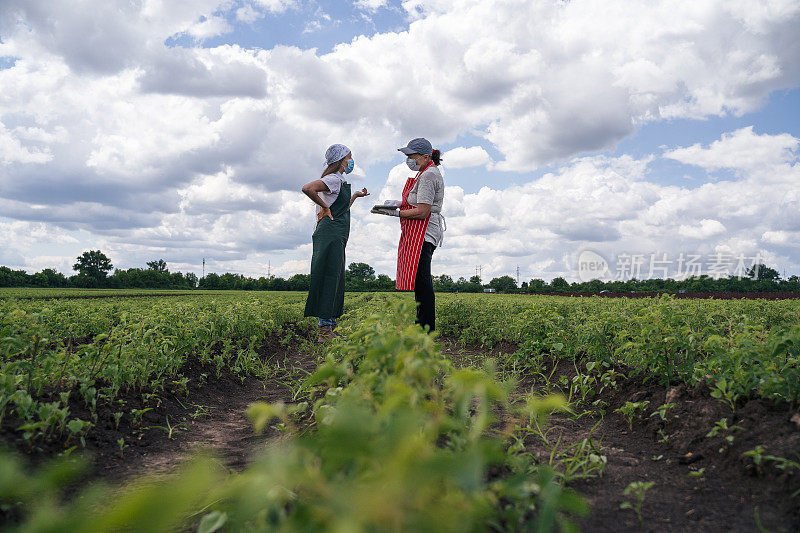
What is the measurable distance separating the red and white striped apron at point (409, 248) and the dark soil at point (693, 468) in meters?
2.87

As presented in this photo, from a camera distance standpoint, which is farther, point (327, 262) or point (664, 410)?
point (327, 262)

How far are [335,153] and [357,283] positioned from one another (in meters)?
37.4

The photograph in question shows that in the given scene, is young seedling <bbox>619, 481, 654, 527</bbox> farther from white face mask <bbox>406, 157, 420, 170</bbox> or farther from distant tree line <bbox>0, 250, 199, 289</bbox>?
distant tree line <bbox>0, 250, 199, 289</bbox>

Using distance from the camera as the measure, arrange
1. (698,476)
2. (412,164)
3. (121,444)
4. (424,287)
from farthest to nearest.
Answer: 1. (412,164)
2. (424,287)
3. (121,444)
4. (698,476)

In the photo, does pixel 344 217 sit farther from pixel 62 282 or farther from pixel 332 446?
pixel 62 282

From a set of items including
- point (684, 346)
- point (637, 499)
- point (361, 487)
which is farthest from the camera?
point (684, 346)

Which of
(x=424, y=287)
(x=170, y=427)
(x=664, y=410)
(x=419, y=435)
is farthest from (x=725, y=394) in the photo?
(x=170, y=427)

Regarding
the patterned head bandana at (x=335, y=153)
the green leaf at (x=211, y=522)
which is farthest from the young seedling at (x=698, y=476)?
the patterned head bandana at (x=335, y=153)

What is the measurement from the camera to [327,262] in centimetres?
728

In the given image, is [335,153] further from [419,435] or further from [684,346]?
[419,435]

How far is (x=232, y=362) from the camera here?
6184 mm

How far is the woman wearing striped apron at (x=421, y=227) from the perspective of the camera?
19.4ft

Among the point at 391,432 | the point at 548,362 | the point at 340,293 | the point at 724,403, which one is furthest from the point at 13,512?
the point at 340,293

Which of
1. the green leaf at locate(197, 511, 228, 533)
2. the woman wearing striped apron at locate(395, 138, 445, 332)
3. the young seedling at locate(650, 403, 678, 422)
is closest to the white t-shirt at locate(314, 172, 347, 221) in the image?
the woman wearing striped apron at locate(395, 138, 445, 332)
